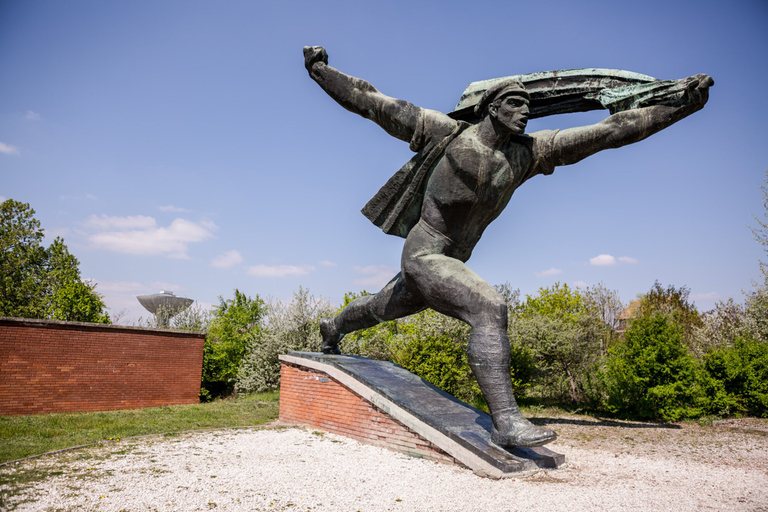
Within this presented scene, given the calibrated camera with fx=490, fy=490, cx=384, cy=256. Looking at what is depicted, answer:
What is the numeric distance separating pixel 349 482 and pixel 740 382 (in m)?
8.60

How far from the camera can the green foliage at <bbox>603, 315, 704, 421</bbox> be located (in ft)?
30.0

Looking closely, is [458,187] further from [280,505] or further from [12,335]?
[12,335]

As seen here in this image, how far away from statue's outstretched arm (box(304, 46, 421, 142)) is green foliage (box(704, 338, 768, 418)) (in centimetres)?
812

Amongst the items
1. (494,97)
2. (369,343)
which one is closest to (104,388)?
(369,343)

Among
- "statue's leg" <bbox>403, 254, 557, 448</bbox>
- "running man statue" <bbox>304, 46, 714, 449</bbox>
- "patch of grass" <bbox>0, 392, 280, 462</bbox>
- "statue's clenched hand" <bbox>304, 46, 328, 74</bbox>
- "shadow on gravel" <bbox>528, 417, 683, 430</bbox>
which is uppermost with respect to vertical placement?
"statue's clenched hand" <bbox>304, 46, 328, 74</bbox>

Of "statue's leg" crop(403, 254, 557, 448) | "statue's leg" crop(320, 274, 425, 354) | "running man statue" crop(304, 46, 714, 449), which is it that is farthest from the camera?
"statue's leg" crop(320, 274, 425, 354)

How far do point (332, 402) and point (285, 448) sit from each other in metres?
1.11

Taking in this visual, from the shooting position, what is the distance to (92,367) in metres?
11.8

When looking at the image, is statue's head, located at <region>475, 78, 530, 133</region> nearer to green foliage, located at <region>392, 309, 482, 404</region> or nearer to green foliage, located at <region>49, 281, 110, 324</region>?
green foliage, located at <region>392, 309, 482, 404</region>

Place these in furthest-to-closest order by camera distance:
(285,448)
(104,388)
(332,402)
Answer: (104,388) < (332,402) < (285,448)

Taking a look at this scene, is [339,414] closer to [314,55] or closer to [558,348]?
[314,55]

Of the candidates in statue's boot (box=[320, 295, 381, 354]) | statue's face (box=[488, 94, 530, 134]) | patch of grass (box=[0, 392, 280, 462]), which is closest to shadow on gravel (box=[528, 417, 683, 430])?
statue's boot (box=[320, 295, 381, 354])

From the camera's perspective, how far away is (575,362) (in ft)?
48.9

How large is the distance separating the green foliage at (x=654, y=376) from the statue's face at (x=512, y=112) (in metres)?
7.20
